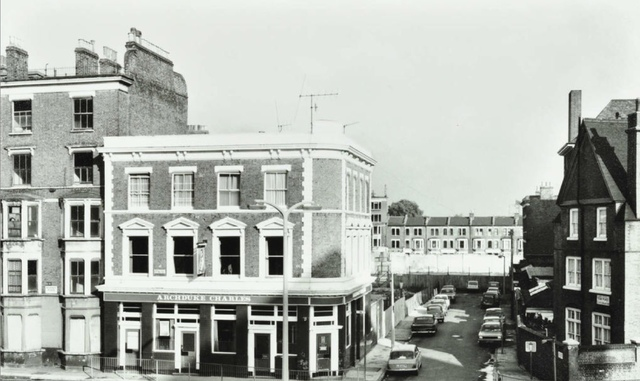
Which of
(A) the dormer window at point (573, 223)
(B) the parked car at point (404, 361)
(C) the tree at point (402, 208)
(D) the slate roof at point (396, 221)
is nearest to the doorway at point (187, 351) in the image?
(B) the parked car at point (404, 361)

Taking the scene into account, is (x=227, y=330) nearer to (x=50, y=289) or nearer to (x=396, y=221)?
(x=50, y=289)

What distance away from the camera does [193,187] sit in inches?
1426

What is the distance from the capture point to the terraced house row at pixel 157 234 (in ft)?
114

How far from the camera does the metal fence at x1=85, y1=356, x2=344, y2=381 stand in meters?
34.2

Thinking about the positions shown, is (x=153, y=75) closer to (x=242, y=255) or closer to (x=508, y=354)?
(x=242, y=255)

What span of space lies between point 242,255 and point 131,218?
648cm

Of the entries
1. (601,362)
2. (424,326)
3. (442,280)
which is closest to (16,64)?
(424,326)

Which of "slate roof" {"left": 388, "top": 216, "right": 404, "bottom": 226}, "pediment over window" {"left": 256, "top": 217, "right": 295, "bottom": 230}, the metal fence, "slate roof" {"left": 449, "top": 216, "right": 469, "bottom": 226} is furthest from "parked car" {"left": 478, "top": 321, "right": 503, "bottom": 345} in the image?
"slate roof" {"left": 388, "top": 216, "right": 404, "bottom": 226}

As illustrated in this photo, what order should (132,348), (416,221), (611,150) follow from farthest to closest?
(416,221)
(132,348)
(611,150)

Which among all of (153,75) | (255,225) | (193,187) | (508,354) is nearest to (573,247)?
(508,354)

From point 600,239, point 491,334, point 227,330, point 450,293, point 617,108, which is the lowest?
point 450,293

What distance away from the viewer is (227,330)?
35.3 meters

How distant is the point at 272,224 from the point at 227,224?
2.43 meters

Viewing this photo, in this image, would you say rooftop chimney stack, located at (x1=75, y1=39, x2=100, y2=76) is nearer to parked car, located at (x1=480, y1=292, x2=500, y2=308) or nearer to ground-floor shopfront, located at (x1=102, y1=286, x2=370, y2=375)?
ground-floor shopfront, located at (x1=102, y1=286, x2=370, y2=375)
